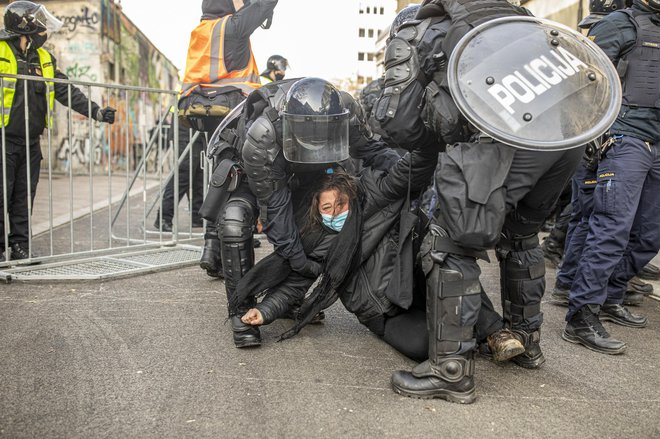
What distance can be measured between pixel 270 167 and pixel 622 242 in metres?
1.90

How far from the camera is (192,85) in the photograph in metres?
4.77

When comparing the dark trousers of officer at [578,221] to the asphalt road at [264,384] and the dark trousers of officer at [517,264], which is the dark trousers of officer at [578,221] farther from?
the dark trousers of officer at [517,264]

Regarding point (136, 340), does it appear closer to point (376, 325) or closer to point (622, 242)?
point (376, 325)

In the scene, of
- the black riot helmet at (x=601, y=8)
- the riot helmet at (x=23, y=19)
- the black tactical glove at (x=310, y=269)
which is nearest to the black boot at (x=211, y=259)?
the black tactical glove at (x=310, y=269)

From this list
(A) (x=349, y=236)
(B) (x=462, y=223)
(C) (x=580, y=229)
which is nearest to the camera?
(B) (x=462, y=223)

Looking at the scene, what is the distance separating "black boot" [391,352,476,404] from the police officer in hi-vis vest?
3.41 meters

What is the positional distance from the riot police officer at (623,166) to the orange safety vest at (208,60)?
2.61 metres

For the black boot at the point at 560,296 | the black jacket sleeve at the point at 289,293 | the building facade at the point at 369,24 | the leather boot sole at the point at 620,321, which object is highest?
the building facade at the point at 369,24

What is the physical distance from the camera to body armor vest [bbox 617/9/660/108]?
338 centimetres

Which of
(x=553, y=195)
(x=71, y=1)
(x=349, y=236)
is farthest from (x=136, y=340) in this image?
(x=71, y=1)

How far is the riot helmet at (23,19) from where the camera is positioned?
473cm

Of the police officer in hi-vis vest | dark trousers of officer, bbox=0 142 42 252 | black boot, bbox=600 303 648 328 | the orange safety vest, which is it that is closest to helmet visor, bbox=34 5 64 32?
the police officer in hi-vis vest

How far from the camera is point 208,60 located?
4742mm

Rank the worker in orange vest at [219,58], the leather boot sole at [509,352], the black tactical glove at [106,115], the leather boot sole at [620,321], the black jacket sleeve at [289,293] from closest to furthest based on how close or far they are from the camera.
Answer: the leather boot sole at [509,352] < the black jacket sleeve at [289,293] < the leather boot sole at [620,321] < the worker in orange vest at [219,58] < the black tactical glove at [106,115]
